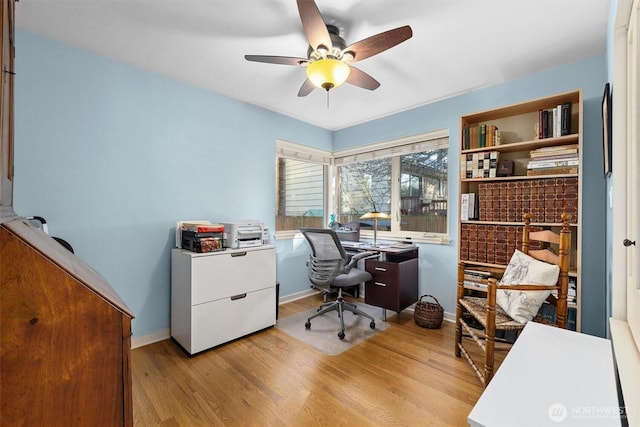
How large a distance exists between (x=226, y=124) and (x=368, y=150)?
1784 millimetres

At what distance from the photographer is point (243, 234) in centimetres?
253

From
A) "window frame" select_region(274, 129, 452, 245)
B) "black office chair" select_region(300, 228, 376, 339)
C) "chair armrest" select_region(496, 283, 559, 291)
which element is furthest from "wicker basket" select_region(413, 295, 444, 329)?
"chair armrest" select_region(496, 283, 559, 291)

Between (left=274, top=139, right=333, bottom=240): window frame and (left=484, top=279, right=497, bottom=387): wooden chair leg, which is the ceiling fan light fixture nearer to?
(left=484, top=279, right=497, bottom=387): wooden chair leg

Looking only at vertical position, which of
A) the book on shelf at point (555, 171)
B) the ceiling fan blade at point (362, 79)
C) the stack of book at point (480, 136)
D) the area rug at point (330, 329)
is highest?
the ceiling fan blade at point (362, 79)

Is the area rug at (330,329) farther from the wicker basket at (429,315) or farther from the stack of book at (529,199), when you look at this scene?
the stack of book at (529,199)

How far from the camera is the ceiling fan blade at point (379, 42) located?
4.84ft

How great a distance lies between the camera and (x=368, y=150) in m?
3.61

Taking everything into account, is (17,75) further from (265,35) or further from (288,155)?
(288,155)

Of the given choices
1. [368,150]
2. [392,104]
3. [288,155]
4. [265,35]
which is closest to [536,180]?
[392,104]

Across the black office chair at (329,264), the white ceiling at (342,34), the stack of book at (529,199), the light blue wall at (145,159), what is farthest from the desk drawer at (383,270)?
the white ceiling at (342,34)

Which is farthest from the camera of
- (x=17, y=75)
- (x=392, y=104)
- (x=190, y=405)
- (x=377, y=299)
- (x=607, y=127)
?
(x=392, y=104)

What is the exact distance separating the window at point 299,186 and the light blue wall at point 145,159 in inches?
18.2

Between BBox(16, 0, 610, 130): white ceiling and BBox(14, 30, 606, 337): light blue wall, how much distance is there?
163 millimetres

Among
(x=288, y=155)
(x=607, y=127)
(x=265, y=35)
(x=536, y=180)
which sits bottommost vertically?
(x=536, y=180)
